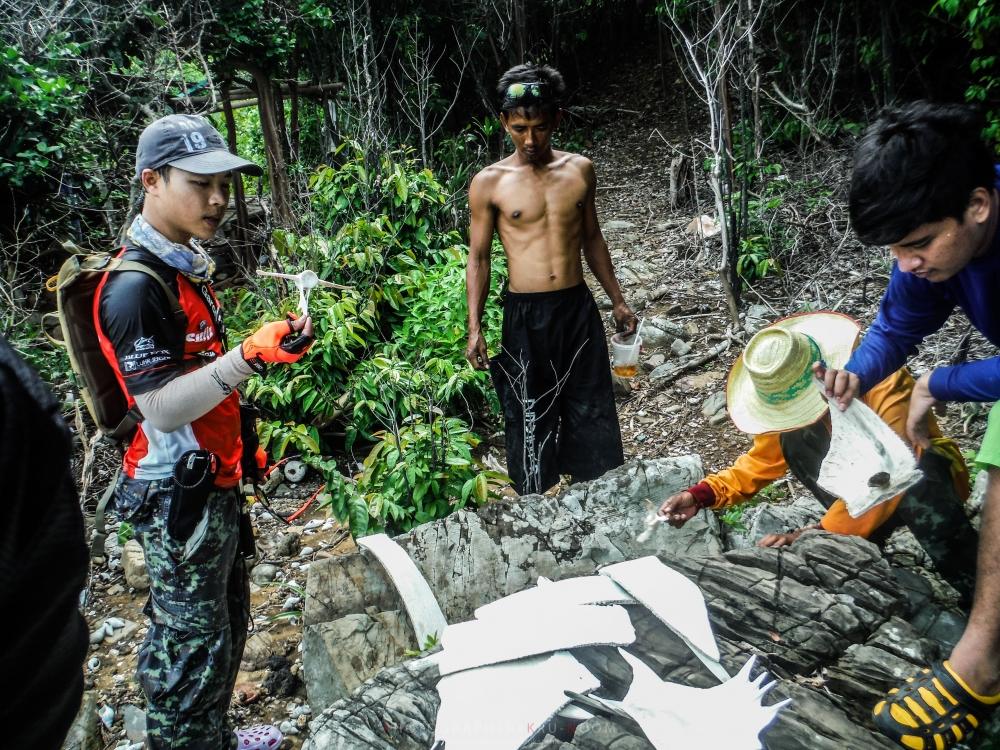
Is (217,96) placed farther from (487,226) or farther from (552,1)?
Answer: (552,1)

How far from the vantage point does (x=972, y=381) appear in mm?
2084

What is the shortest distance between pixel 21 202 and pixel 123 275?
4401mm

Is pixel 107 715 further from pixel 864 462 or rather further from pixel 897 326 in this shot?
pixel 897 326

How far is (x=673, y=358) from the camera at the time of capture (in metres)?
5.93

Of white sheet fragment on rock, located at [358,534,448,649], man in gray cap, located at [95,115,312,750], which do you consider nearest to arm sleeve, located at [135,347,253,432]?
man in gray cap, located at [95,115,312,750]

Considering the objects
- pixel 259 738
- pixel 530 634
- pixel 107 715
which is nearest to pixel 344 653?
pixel 259 738

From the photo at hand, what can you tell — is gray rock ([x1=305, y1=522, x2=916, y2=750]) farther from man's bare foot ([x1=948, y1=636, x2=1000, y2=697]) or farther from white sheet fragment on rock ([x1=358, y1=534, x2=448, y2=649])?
white sheet fragment on rock ([x1=358, y1=534, x2=448, y2=649])

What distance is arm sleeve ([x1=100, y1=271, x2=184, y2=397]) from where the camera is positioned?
203 cm

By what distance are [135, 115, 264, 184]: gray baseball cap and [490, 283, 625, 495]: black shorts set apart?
6.15ft

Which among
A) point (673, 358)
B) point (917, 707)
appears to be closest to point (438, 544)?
point (917, 707)

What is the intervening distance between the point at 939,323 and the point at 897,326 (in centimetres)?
16

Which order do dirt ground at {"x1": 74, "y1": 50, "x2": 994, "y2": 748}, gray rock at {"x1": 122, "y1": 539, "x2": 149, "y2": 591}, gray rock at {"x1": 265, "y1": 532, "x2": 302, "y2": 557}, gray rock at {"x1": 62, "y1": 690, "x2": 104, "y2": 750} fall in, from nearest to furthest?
gray rock at {"x1": 62, "y1": 690, "x2": 104, "y2": 750}, dirt ground at {"x1": 74, "y1": 50, "x2": 994, "y2": 748}, gray rock at {"x1": 122, "y1": 539, "x2": 149, "y2": 591}, gray rock at {"x1": 265, "y1": 532, "x2": 302, "y2": 557}

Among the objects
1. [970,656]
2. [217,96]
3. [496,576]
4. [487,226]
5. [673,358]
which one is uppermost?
[217,96]

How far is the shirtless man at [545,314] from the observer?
3789 millimetres
